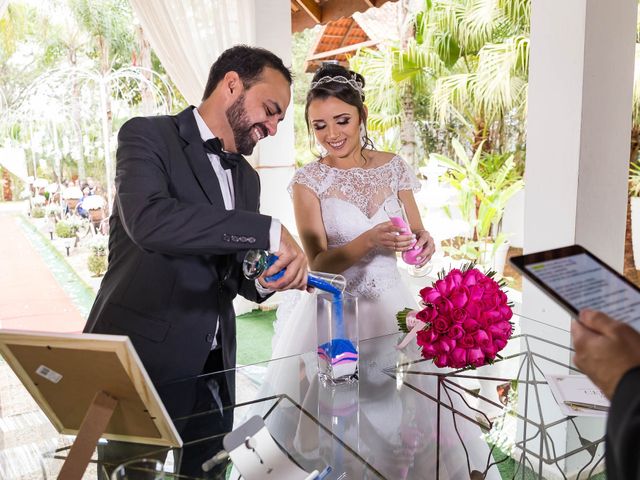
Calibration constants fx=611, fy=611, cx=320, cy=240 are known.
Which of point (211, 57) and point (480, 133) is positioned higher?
point (211, 57)

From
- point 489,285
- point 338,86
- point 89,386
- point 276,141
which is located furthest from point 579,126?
point 276,141

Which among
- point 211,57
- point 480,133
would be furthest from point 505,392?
point 480,133

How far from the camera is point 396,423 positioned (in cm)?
154

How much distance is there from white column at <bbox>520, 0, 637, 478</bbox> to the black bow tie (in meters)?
1.31

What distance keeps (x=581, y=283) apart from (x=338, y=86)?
6.13ft

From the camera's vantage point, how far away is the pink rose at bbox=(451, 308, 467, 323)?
166cm

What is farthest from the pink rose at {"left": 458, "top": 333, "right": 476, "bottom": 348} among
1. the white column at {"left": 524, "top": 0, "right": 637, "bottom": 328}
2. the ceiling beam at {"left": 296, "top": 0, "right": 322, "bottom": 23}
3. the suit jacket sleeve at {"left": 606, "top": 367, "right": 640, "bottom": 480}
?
the ceiling beam at {"left": 296, "top": 0, "right": 322, "bottom": 23}

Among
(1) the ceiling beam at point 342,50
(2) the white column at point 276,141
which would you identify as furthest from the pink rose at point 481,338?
(1) the ceiling beam at point 342,50

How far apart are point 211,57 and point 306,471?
3498 millimetres

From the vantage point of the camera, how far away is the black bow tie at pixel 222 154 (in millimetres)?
1857

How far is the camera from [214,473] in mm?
1271

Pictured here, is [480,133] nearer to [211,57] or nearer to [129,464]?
[211,57]

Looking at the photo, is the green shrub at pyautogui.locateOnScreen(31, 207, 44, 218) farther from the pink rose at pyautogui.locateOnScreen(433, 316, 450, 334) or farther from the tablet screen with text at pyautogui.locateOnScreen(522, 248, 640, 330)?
the tablet screen with text at pyautogui.locateOnScreen(522, 248, 640, 330)

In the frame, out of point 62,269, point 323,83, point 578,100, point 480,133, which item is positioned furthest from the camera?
point 480,133
